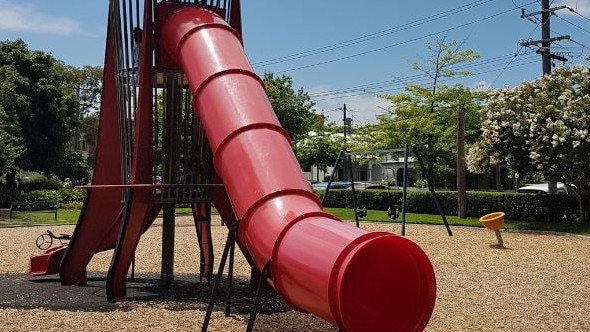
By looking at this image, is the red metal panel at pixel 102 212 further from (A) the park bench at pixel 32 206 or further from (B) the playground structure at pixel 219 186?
(A) the park bench at pixel 32 206

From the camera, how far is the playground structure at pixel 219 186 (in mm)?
3881

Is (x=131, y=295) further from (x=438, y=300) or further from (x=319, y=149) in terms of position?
(x=319, y=149)

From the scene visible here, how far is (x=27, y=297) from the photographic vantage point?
8.45 metres

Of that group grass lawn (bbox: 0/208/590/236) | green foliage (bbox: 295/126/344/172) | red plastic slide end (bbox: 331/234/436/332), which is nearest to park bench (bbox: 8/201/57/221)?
grass lawn (bbox: 0/208/590/236)

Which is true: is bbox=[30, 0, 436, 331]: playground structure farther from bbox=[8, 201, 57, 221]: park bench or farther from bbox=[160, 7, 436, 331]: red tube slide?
bbox=[8, 201, 57, 221]: park bench

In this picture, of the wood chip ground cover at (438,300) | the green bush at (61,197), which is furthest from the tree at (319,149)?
the wood chip ground cover at (438,300)

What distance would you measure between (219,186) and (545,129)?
48.9ft

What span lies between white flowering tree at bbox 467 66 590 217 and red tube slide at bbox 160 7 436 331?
1581cm

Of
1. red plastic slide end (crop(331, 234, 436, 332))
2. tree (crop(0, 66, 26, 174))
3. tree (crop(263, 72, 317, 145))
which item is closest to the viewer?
red plastic slide end (crop(331, 234, 436, 332))

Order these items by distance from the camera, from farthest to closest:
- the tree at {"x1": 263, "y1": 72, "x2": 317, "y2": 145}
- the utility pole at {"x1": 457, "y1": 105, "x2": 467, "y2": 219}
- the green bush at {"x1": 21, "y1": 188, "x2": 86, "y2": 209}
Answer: the tree at {"x1": 263, "y1": 72, "x2": 317, "y2": 145} < the green bush at {"x1": 21, "y1": 188, "x2": 86, "y2": 209} < the utility pole at {"x1": 457, "y1": 105, "x2": 467, "y2": 219}

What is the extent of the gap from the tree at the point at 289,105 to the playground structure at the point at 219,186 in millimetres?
38761

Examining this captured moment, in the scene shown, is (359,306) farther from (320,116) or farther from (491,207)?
(320,116)

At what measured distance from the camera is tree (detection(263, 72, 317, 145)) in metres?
49.0

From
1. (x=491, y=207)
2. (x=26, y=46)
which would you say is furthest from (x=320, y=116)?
(x=491, y=207)
